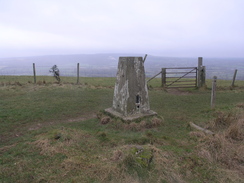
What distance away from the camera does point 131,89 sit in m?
7.07

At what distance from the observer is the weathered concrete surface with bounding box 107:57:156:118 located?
701 cm

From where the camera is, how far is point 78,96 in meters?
11.6

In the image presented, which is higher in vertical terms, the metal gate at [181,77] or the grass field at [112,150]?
the metal gate at [181,77]

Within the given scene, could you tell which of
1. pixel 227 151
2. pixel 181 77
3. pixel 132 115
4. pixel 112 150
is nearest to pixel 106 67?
pixel 181 77

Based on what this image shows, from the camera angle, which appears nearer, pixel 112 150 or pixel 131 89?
pixel 112 150

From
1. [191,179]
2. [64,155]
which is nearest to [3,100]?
[64,155]

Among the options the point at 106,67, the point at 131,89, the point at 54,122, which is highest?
the point at 106,67

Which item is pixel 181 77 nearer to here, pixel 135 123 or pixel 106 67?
pixel 135 123

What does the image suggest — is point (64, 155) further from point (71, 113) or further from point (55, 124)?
point (71, 113)

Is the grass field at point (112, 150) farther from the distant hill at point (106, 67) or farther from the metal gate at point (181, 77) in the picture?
the distant hill at point (106, 67)

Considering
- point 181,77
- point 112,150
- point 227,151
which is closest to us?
point 227,151

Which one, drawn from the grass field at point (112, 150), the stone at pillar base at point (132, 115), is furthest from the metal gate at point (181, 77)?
the stone at pillar base at point (132, 115)

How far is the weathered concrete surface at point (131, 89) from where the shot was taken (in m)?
Answer: 7.01

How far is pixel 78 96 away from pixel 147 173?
8.66 metres
